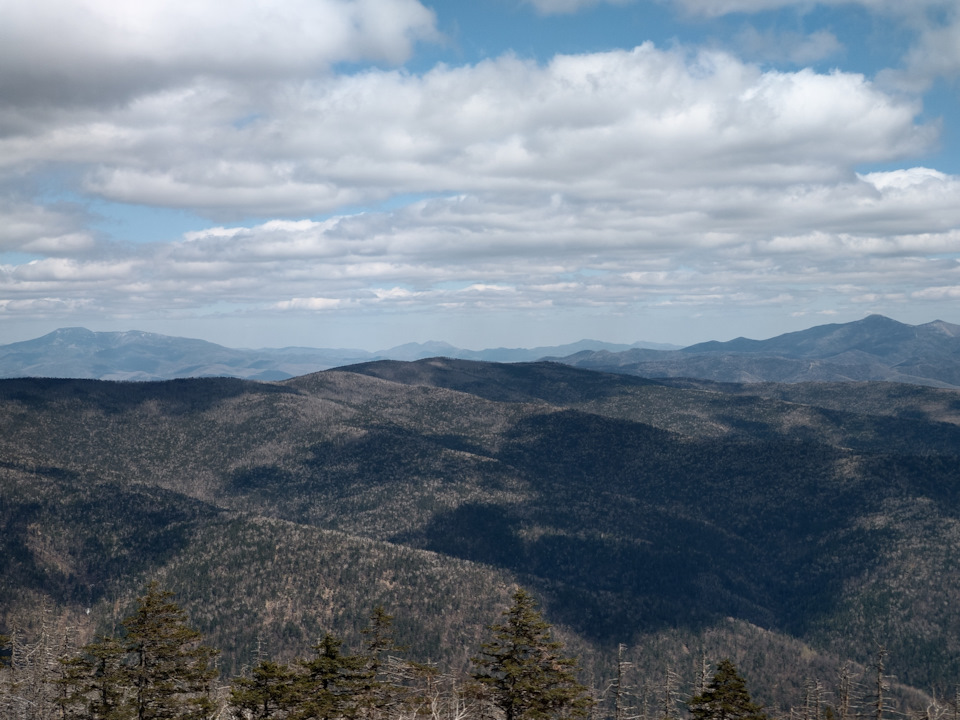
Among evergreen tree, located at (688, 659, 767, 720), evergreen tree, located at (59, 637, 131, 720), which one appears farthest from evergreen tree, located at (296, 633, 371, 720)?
evergreen tree, located at (688, 659, 767, 720)

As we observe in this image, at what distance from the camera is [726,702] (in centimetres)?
5141

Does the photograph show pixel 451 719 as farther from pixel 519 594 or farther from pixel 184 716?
pixel 184 716

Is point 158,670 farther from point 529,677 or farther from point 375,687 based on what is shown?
point 529,677

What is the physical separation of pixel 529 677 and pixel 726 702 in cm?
1366

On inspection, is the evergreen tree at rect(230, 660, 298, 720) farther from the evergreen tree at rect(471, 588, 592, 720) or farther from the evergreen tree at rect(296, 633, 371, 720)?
the evergreen tree at rect(471, 588, 592, 720)

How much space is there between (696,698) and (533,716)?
39.0 feet

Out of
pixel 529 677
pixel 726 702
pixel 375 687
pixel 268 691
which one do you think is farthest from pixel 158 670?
pixel 726 702

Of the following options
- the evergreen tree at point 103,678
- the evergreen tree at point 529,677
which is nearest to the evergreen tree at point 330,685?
the evergreen tree at point 529,677

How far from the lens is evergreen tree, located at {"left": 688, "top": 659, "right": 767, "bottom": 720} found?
5144 centimetres

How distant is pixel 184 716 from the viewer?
1955 inches

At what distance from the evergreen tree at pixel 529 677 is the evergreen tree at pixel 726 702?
329 inches

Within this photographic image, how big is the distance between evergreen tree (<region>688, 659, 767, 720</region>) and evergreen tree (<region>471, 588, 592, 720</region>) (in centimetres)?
836

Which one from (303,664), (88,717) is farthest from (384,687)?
(88,717)

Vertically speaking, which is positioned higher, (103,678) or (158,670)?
(158,670)
